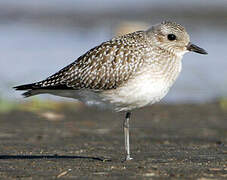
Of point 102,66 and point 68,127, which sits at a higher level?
point 102,66

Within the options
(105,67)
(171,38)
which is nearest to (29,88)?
(105,67)

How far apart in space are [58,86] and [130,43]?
42.3 inches

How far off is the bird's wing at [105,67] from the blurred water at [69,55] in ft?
13.8

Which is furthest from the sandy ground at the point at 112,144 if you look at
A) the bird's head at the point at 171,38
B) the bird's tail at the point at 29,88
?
the bird's head at the point at 171,38

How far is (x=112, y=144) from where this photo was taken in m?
9.54

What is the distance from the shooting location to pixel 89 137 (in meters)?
10.1

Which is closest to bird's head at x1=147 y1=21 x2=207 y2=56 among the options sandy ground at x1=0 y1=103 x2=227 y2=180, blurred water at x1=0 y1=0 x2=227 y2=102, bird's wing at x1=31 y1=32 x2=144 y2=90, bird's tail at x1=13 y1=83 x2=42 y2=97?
bird's wing at x1=31 y1=32 x2=144 y2=90

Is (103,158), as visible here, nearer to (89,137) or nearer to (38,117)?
(89,137)

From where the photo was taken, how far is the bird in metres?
8.11

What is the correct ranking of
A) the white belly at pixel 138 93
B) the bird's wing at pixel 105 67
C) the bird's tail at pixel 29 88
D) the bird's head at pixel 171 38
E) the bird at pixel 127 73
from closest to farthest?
the white belly at pixel 138 93, the bird at pixel 127 73, the bird's wing at pixel 105 67, the bird's tail at pixel 29 88, the bird's head at pixel 171 38

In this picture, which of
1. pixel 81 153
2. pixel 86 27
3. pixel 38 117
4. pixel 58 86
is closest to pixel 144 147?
pixel 81 153

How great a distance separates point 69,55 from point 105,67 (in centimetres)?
940

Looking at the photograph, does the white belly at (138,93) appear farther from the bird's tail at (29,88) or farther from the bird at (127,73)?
the bird's tail at (29,88)

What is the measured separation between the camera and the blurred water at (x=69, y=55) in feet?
48.0
